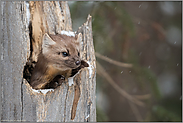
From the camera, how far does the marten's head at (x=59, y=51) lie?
1.82 m

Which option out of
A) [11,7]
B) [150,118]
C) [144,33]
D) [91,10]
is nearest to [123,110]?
[150,118]

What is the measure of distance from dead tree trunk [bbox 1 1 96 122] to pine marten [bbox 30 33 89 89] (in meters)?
0.07

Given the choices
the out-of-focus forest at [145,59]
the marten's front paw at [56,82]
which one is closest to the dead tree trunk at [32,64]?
the marten's front paw at [56,82]

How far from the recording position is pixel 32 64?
1.89m

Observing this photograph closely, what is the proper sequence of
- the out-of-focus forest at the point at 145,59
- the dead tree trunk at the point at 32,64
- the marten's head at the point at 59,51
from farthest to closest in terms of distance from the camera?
the out-of-focus forest at the point at 145,59, the marten's head at the point at 59,51, the dead tree trunk at the point at 32,64

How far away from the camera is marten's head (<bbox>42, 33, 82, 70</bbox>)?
182cm

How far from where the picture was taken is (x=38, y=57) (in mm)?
1906

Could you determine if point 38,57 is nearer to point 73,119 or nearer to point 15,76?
point 15,76

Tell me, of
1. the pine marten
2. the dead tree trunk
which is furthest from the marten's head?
the dead tree trunk

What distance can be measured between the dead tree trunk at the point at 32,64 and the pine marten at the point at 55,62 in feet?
0.24

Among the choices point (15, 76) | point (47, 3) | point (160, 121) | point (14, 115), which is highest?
point (47, 3)

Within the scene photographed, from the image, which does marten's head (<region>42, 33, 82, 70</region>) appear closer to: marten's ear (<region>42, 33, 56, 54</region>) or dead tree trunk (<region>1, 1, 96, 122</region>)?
marten's ear (<region>42, 33, 56, 54</region>)

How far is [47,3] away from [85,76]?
804 mm

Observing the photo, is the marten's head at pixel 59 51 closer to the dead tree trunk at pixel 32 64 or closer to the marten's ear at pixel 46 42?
the marten's ear at pixel 46 42
